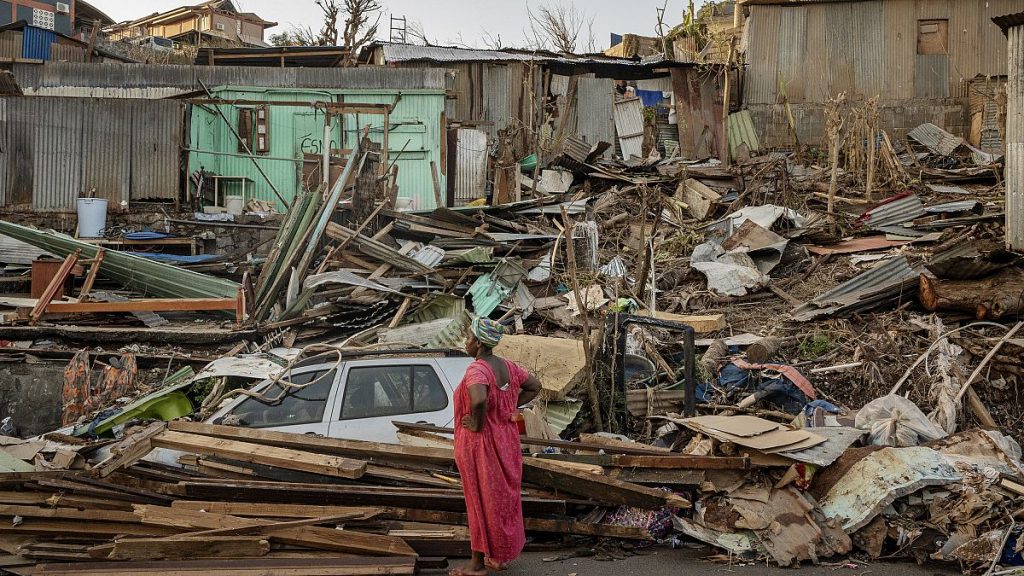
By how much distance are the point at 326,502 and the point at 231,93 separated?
49.2 feet

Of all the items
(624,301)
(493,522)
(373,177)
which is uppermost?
(373,177)

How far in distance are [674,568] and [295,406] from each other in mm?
3300

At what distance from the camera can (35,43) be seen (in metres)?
26.1

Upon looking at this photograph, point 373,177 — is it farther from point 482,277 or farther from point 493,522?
point 493,522

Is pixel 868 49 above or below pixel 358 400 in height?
above

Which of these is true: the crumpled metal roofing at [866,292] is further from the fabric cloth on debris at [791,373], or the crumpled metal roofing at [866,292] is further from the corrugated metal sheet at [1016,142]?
the fabric cloth on debris at [791,373]

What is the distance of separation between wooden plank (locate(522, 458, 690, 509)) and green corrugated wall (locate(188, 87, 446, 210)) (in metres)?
13.4

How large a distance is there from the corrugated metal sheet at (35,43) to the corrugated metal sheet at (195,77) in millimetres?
7779

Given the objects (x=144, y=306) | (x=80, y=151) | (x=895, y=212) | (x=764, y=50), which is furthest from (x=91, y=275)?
(x=764, y=50)

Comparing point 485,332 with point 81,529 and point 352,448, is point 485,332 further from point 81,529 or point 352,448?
point 81,529

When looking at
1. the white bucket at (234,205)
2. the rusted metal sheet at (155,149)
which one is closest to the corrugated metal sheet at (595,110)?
the white bucket at (234,205)

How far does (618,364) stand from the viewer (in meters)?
8.71

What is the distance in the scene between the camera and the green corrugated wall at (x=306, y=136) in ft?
60.6

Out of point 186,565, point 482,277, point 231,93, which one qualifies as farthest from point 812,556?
point 231,93
